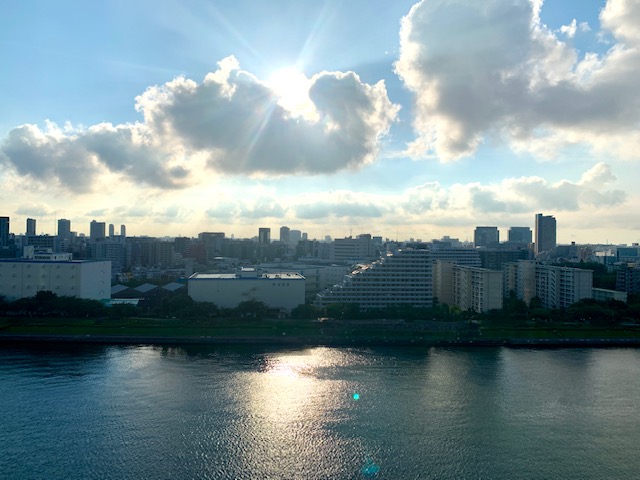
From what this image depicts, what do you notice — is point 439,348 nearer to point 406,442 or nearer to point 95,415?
point 406,442

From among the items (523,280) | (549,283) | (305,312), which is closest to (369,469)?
(305,312)

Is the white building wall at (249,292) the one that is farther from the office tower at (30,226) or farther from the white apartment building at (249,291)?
the office tower at (30,226)

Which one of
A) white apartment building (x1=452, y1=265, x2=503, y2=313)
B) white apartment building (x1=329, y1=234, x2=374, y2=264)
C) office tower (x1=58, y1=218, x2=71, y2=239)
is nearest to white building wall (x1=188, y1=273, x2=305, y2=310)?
white apartment building (x1=452, y1=265, x2=503, y2=313)

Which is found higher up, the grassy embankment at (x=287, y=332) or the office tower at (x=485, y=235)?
the office tower at (x=485, y=235)

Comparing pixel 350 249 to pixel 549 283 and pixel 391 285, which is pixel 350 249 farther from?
pixel 391 285

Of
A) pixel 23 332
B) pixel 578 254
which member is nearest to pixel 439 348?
pixel 23 332

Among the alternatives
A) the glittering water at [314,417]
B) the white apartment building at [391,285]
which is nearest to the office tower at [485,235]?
the white apartment building at [391,285]

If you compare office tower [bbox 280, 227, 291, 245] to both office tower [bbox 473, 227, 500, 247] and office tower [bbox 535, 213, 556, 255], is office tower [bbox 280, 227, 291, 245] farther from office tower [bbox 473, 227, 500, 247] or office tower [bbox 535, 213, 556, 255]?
office tower [bbox 535, 213, 556, 255]
